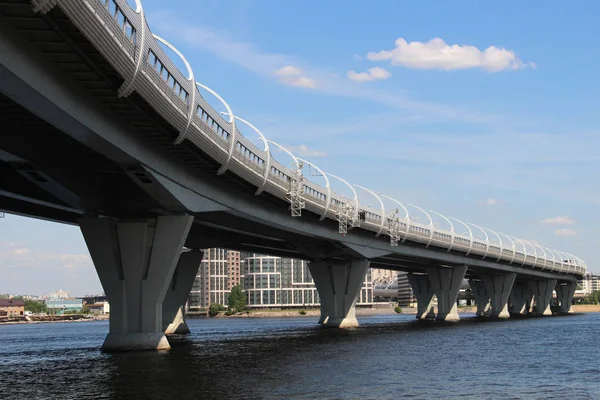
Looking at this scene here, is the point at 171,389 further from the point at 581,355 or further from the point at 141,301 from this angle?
the point at 581,355

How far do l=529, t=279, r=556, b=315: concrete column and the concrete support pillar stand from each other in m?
91.8

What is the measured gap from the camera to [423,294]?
15688 centimetres

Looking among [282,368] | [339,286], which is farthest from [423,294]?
[282,368]

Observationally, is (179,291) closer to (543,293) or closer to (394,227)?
(394,227)

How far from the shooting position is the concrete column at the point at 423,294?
155 m

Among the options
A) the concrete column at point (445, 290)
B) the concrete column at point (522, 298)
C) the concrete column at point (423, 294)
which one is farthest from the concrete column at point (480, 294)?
the concrete column at point (445, 290)

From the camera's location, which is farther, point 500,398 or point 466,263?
point 466,263

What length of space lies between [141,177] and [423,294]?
11760cm

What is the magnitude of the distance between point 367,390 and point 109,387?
11.1m

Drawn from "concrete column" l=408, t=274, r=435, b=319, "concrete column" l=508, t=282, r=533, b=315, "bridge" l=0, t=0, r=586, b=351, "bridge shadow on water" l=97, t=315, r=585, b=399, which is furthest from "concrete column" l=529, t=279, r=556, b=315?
"bridge shadow on water" l=97, t=315, r=585, b=399

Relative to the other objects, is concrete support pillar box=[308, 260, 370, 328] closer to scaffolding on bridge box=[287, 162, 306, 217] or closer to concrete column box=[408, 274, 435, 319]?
scaffolding on bridge box=[287, 162, 306, 217]

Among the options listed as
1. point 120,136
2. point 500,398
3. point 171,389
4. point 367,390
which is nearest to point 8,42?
point 120,136

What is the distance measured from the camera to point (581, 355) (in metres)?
54.7

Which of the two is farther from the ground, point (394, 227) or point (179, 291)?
point (394, 227)
